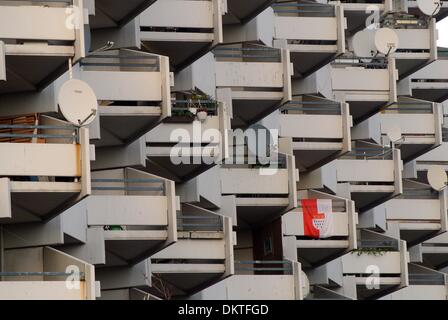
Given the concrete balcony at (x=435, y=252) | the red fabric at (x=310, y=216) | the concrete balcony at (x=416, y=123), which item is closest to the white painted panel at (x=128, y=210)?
the red fabric at (x=310, y=216)

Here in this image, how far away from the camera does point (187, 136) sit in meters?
A: 58.1

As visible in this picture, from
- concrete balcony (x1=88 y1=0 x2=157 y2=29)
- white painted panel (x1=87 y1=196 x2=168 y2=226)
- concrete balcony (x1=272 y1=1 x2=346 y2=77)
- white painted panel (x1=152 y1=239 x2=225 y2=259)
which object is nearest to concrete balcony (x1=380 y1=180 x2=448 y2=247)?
concrete balcony (x1=272 y1=1 x2=346 y2=77)

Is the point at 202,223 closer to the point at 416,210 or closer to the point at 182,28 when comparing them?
the point at 182,28

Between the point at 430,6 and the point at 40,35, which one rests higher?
the point at 430,6

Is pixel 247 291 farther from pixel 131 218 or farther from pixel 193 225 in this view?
pixel 131 218

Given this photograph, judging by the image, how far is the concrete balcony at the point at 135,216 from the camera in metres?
53.7

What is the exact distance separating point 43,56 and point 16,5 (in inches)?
74.2

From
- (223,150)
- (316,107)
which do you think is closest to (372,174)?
(316,107)

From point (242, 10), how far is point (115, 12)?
8330 mm

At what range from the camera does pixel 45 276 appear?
49.9 m

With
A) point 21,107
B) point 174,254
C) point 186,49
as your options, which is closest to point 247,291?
point 174,254

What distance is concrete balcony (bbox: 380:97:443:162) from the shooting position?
74625mm

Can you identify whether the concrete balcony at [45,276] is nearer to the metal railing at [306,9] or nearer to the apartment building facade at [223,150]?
the apartment building facade at [223,150]

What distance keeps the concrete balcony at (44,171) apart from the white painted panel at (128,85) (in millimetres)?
4909
